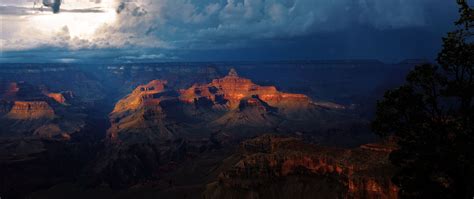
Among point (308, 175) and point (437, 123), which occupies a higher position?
point (437, 123)

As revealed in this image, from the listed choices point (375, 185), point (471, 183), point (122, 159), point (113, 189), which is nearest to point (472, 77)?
point (471, 183)

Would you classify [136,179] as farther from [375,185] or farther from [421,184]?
[421,184]

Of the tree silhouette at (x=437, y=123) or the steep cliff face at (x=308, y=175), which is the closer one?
the tree silhouette at (x=437, y=123)

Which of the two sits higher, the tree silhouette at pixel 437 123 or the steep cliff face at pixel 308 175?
the tree silhouette at pixel 437 123

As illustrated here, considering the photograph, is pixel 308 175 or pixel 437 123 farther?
pixel 308 175
